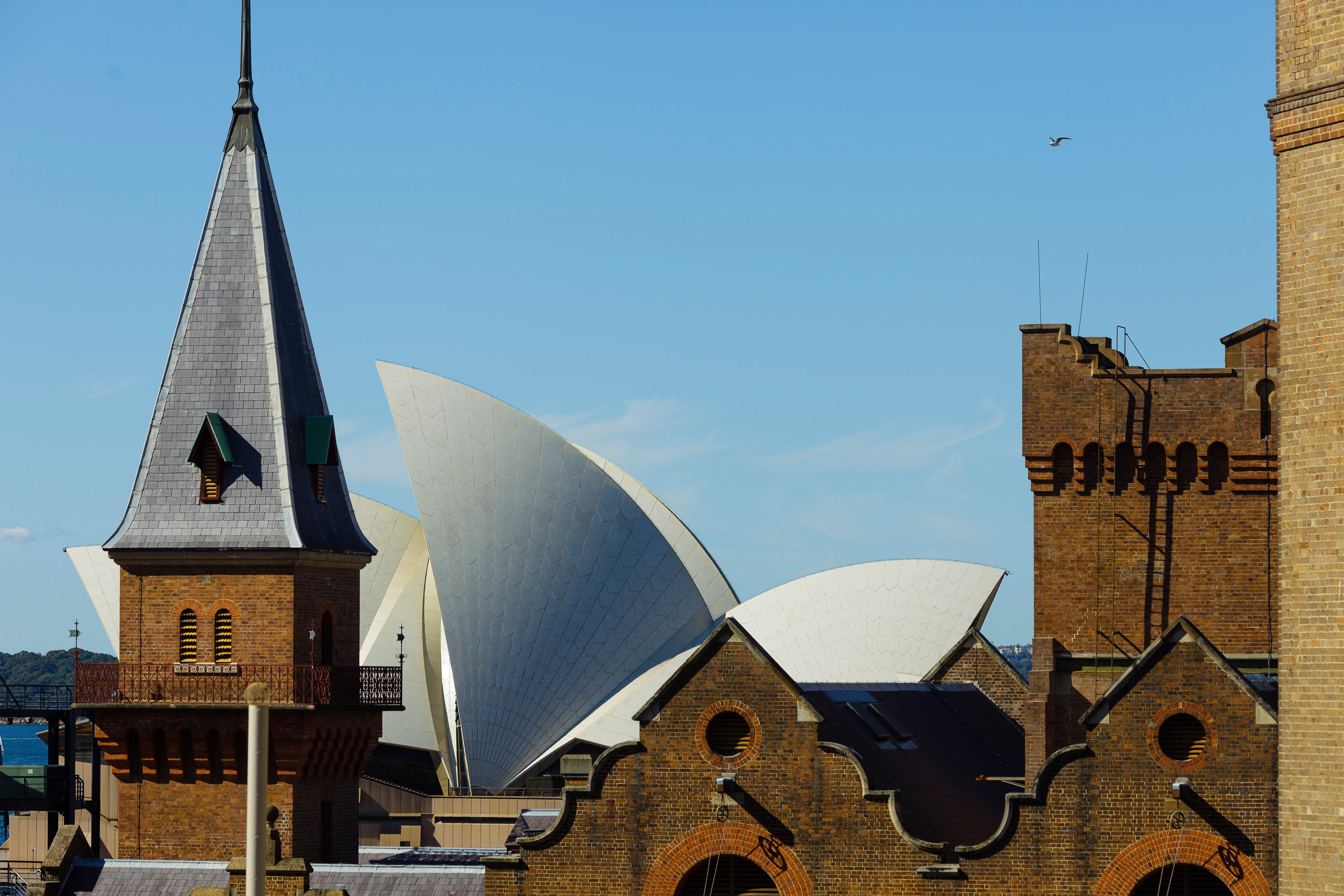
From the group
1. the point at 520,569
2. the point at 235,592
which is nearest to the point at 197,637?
the point at 235,592

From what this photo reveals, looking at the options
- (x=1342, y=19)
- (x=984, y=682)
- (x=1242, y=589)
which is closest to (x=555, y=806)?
(x=984, y=682)

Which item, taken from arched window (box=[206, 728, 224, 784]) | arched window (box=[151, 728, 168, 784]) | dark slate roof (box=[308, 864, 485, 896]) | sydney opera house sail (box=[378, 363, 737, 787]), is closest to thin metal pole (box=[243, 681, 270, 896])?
dark slate roof (box=[308, 864, 485, 896])

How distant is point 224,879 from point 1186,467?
1907cm

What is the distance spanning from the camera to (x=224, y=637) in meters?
34.9

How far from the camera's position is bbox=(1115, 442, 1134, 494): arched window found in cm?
3322

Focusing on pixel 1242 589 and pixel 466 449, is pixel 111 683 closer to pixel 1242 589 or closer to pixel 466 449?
pixel 1242 589

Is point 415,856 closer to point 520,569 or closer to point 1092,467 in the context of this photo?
point 1092,467

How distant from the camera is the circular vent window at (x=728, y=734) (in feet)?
93.9

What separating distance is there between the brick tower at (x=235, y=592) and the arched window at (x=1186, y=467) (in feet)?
52.8

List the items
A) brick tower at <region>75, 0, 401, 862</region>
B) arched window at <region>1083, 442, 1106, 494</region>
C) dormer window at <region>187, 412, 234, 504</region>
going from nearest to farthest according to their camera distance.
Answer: arched window at <region>1083, 442, 1106, 494</region>
brick tower at <region>75, 0, 401, 862</region>
dormer window at <region>187, 412, 234, 504</region>

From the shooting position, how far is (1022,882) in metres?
27.7

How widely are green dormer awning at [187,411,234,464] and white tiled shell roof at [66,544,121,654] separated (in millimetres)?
38524

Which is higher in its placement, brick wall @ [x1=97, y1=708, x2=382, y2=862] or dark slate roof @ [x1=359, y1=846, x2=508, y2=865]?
brick wall @ [x1=97, y1=708, x2=382, y2=862]

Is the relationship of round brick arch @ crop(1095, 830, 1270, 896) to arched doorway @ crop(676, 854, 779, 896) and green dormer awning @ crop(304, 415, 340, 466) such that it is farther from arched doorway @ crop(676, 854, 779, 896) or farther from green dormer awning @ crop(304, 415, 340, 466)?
green dormer awning @ crop(304, 415, 340, 466)
